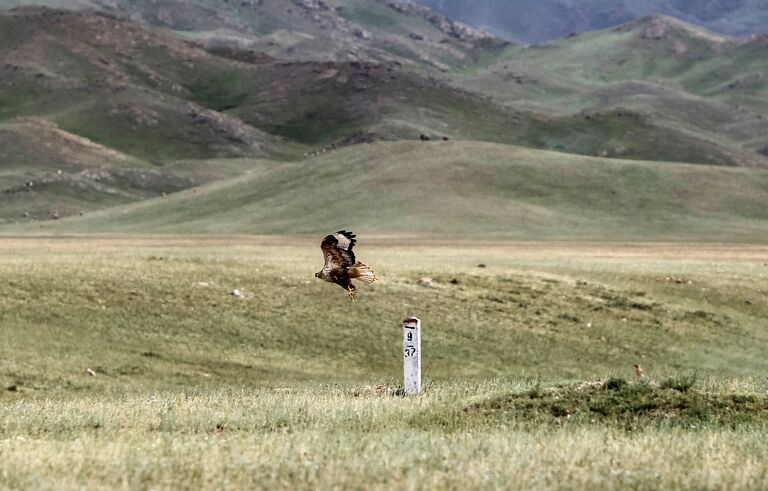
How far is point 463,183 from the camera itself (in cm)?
11244

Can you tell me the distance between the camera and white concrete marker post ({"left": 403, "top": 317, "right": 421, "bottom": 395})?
712 inches

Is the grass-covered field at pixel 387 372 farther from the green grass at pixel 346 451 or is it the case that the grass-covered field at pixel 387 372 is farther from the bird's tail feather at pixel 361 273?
the bird's tail feather at pixel 361 273

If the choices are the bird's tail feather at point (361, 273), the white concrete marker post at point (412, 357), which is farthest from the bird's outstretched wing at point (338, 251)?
the white concrete marker post at point (412, 357)

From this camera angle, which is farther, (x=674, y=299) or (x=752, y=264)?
(x=752, y=264)

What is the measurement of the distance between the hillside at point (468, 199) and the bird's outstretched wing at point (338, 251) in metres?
74.1

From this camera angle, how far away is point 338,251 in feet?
55.9

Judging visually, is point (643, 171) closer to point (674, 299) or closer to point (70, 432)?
point (674, 299)

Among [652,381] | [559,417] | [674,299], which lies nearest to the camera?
[559,417]

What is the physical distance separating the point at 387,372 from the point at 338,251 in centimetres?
1655

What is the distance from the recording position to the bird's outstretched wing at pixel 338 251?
1706cm

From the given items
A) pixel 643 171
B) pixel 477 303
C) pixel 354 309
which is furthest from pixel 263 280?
pixel 643 171

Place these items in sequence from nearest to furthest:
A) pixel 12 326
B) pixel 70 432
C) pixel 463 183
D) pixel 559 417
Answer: pixel 70 432
pixel 559 417
pixel 12 326
pixel 463 183

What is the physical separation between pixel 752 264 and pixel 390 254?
764 inches

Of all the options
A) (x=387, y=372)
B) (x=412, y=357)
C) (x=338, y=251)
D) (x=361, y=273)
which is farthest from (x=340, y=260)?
(x=387, y=372)
